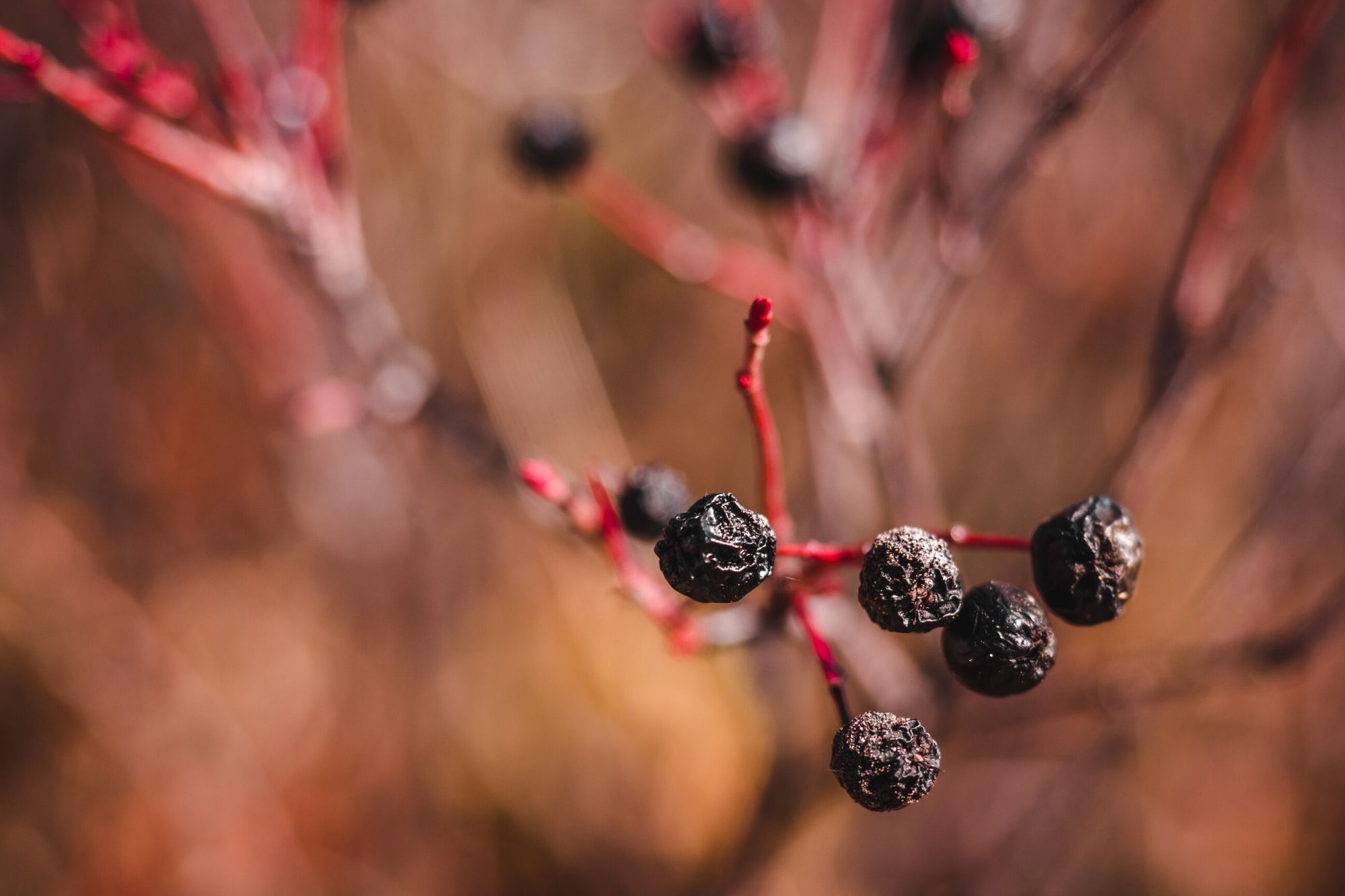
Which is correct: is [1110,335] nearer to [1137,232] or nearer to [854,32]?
[1137,232]

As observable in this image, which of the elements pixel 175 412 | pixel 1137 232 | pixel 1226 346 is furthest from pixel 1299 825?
pixel 175 412

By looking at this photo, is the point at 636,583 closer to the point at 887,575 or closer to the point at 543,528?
the point at 887,575

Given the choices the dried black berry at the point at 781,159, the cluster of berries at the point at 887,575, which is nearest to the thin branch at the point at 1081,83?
the cluster of berries at the point at 887,575

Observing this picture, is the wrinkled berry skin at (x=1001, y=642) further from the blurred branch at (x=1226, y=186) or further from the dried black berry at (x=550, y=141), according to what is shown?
the dried black berry at (x=550, y=141)

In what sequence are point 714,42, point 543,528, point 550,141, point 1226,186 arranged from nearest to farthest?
point 1226,186 < point 714,42 < point 550,141 < point 543,528

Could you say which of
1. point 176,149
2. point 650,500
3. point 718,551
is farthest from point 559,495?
point 176,149

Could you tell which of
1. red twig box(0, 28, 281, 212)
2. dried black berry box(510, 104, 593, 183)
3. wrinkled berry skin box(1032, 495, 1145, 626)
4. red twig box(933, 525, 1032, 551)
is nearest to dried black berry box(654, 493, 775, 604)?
red twig box(933, 525, 1032, 551)

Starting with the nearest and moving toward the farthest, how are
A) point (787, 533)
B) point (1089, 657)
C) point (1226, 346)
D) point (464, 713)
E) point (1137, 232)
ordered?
point (787, 533) < point (1226, 346) < point (464, 713) < point (1089, 657) < point (1137, 232)
